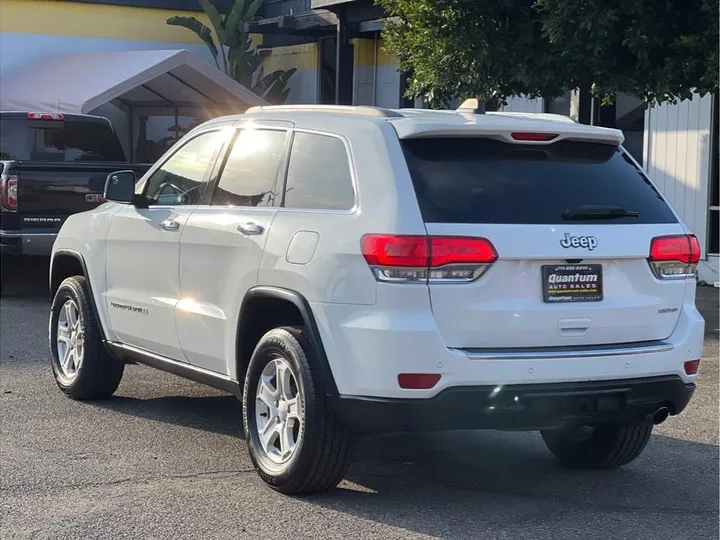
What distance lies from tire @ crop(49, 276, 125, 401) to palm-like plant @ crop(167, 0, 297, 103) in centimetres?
1629

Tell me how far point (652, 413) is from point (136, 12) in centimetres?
2149

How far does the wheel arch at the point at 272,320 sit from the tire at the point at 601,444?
1653mm

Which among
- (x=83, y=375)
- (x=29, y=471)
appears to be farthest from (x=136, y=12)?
(x=29, y=471)

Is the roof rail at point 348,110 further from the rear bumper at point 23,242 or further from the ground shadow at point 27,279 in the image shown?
the ground shadow at point 27,279

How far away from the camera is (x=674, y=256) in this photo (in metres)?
5.76

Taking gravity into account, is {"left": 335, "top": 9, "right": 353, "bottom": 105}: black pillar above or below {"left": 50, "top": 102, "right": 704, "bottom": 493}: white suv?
above

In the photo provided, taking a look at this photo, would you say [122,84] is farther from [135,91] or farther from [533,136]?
[533,136]

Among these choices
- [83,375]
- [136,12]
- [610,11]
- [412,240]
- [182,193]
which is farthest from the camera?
[136,12]

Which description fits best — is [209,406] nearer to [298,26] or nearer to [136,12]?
[298,26]

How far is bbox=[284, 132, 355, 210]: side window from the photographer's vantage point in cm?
566

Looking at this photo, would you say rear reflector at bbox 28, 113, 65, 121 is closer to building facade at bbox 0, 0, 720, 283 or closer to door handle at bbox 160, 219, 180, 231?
building facade at bbox 0, 0, 720, 283

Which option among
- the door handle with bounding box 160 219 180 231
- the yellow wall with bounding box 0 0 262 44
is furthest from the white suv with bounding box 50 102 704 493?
the yellow wall with bounding box 0 0 262 44

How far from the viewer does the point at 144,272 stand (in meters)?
7.09

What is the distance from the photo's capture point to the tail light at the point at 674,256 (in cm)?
570
